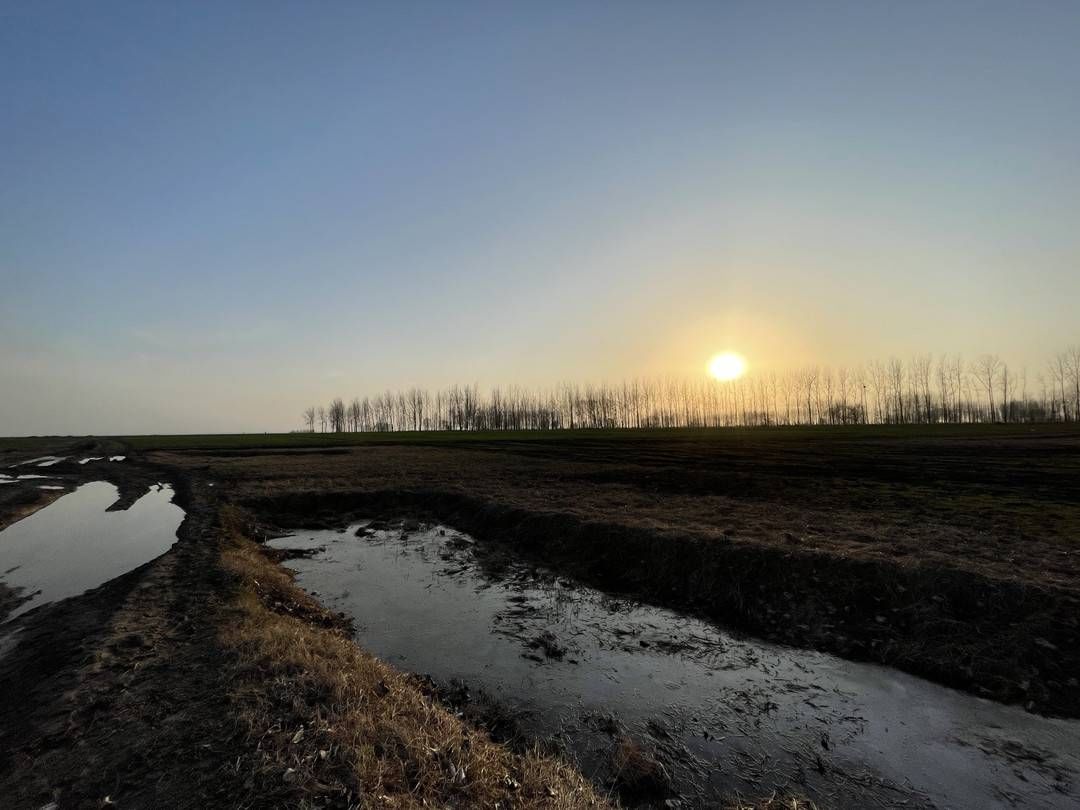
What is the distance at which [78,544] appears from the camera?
19.3 metres

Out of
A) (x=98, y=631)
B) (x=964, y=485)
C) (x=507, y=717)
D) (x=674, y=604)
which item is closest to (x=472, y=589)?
(x=674, y=604)

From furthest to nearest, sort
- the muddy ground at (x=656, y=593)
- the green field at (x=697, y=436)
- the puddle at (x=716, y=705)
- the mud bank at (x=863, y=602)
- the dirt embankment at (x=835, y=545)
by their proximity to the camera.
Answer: the green field at (x=697, y=436) → the dirt embankment at (x=835, y=545) → the mud bank at (x=863, y=602) → the puddle at (x=716, y=705) → the muddy ground at (x=656, y=593)

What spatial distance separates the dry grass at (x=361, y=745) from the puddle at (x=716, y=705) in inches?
58.3

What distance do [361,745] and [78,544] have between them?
20188 mm

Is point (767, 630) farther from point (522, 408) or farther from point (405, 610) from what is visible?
point (522, 408)

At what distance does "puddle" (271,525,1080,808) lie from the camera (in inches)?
269

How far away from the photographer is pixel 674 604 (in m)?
13.6

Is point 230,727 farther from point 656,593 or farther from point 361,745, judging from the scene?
point 656,593

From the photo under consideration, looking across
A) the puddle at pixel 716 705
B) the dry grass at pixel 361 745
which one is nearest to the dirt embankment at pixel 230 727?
the dry grass at pixel 361 745

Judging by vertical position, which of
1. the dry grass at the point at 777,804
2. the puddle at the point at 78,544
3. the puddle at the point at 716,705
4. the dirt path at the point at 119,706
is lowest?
the puddle at the point at 716,705

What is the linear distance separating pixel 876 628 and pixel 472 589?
9.90m

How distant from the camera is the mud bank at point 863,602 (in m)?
9.35

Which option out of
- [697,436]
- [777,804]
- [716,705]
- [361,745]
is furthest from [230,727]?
[697,436]

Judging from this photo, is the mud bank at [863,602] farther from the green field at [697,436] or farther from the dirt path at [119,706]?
the green field at [697,436]
